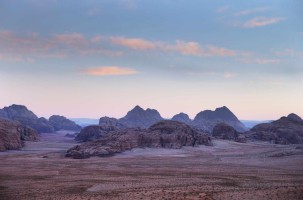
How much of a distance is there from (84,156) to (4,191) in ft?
133

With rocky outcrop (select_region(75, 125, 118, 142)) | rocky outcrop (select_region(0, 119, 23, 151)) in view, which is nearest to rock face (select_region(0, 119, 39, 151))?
rocky outcrop (select_region(0, 119, 23, 151))

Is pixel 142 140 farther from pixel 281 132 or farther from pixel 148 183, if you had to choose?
pixel 281 132

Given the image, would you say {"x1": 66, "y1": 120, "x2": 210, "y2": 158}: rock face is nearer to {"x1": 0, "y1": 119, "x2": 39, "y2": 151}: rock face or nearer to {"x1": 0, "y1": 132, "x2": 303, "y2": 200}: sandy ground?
{"x1": 0, "y1": 119, "x2": 39, "y2": 151}: rock face

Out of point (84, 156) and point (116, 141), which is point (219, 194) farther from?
point (116, 141)

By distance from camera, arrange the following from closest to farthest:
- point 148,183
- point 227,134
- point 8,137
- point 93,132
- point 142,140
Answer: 1. point 148,183
2. point 8,137
3. point 142,140
4. point 227,134
5. point 93,132

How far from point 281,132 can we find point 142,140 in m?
66.0

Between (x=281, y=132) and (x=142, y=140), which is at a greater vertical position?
(x=281, y=132)

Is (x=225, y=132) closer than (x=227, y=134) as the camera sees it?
No

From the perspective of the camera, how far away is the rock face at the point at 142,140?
8254cm

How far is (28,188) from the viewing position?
130ft

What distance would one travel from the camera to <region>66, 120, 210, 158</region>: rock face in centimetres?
8254

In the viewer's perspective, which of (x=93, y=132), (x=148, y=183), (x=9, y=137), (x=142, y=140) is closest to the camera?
(x=148, y=183)

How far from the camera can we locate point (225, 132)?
454ft

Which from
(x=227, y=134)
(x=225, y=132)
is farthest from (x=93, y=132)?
(x=227, y=134)
